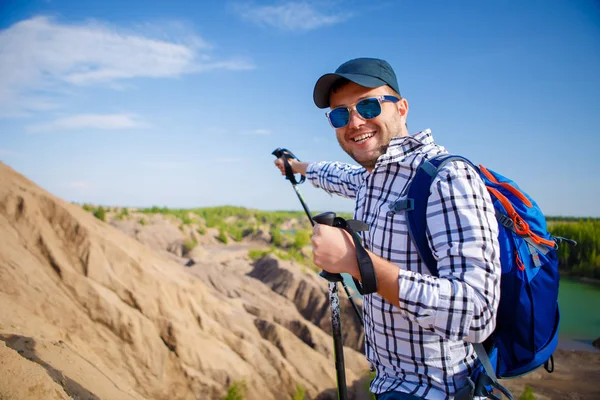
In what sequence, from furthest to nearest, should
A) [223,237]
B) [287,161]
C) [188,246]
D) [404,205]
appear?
[223,237], [188,246], [287,161], [404,205]

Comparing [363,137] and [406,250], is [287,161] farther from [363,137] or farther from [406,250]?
[406,250]

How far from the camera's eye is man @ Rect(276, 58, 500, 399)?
1.32 m

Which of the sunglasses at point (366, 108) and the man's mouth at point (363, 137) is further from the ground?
the sunglasses at point (366, 108)

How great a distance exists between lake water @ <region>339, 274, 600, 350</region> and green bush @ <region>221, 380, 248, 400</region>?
7.54 meters

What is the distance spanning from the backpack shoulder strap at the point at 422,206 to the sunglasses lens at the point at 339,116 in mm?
596

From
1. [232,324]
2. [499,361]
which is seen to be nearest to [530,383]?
[232,324]

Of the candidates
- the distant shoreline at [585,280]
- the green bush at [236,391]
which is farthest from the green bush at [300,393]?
the distant shoreline at [585,280]

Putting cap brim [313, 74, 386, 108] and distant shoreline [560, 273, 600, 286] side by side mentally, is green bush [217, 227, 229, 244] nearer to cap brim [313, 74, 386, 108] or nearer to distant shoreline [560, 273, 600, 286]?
distant shoreline [560, 273, 600, 286]

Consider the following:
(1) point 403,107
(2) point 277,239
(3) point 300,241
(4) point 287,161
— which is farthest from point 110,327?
(2) point 277,239

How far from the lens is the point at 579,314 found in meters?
16.9

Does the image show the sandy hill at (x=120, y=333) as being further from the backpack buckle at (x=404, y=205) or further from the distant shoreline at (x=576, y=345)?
the backpack buckle at (x=404, y=205)

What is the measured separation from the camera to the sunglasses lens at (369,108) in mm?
1921

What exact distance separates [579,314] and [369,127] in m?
20.2

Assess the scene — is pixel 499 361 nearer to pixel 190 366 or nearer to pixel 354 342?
pixel 190 366
